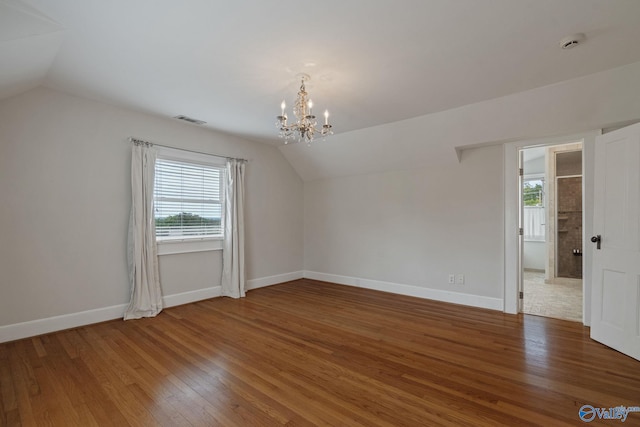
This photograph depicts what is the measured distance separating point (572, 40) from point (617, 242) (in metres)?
1.95

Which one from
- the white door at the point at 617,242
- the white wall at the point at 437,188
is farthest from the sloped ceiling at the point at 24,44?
the white door at the point at 617,242

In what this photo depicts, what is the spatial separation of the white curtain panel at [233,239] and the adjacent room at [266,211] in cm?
4

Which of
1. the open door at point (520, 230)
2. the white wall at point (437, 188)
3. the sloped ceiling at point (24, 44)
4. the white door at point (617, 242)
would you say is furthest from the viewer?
the open door at point (520, 230)

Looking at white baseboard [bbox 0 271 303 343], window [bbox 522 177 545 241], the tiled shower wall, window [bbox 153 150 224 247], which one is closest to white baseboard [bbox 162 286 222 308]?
white baseboard [bbox 0 271 303 343]

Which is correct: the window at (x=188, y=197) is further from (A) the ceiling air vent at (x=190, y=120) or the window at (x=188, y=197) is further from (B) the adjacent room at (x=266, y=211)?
(A) the ceiling air vent at (x=190, y=120)

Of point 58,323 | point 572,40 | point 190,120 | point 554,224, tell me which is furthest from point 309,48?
point 554,224

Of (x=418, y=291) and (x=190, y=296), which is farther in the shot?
(x=418, y=291)

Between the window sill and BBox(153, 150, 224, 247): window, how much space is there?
0.04 meters

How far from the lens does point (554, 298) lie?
4559 millimetres

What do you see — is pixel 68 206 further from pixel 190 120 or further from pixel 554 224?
pixel 554 224

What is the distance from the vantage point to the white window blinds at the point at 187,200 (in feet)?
13.6

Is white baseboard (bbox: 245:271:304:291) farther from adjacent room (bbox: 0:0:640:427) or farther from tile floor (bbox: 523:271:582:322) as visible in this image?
tile floor (bbox: 523:271:582:322)

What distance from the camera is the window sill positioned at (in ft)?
13.4

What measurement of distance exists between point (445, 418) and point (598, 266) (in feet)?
8.25
